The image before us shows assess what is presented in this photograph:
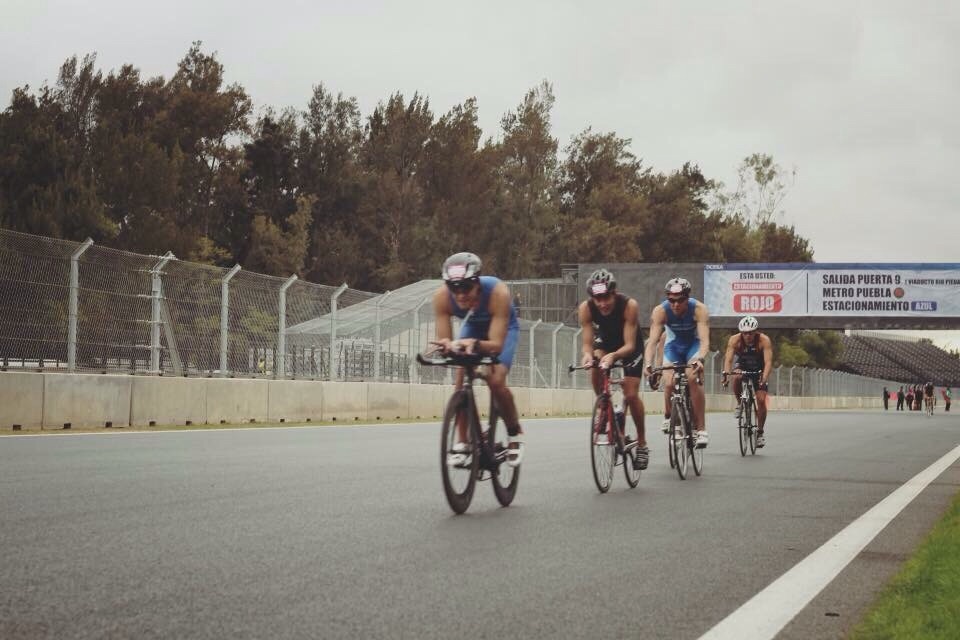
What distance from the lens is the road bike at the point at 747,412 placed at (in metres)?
14.9

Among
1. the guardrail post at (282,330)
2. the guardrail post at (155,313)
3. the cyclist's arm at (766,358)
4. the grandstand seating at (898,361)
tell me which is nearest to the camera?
the cyclist's arm at (766,358)

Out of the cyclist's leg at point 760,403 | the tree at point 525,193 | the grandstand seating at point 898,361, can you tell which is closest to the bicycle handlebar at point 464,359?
the cyclist's leg at point 760,403

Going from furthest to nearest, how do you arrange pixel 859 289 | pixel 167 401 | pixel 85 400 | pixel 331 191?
pixel 331 191 → pixel 859 289 → pixel 167 401 → pixel 85 400

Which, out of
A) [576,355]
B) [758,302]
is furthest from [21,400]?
[758,302]

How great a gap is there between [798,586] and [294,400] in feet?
52.3

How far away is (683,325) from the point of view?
37.2 feet

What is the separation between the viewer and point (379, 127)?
81.9 metres

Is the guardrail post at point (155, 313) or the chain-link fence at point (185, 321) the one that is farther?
Answer: the guardrail post at point (155, 313)

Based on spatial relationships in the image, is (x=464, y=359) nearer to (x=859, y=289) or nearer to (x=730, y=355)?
(x=730, y=355)

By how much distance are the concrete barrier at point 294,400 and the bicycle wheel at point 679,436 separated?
33.4ft

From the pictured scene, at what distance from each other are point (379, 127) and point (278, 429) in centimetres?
6551

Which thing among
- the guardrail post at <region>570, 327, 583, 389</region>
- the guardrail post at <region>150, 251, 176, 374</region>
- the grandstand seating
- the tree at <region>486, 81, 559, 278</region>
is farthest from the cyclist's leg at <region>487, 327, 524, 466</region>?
the grandstand seating

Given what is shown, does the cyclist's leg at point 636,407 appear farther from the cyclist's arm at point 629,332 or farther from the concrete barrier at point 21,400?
the concrete barrier at point 21,400

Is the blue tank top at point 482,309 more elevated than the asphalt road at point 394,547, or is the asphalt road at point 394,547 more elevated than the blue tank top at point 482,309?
the blue tank top at point 482,309
